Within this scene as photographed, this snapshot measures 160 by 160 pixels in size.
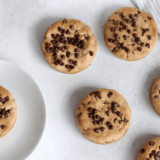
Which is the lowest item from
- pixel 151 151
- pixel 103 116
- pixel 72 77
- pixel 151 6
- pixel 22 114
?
pixel 151 151

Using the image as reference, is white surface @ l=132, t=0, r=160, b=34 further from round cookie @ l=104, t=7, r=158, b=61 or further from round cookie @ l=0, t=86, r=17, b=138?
round cookie @ l=0, t=86, r=17, b=138

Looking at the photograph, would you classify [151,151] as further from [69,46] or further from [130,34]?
[69,46]

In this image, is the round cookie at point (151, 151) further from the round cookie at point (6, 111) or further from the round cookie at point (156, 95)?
the round cookie at point (6, 111)

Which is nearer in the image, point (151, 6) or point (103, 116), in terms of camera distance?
point (103, 116)

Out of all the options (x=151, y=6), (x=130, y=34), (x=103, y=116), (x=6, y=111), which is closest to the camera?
(x=6, y=111)

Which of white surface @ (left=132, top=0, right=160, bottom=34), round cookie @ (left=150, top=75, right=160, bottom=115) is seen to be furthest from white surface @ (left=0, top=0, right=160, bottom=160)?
white surface @ (left=132, top=0, right=160, bottom=34)

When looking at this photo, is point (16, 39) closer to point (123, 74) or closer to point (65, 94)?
point (65, 94)

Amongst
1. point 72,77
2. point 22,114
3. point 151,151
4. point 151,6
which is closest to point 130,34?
point 151,6
